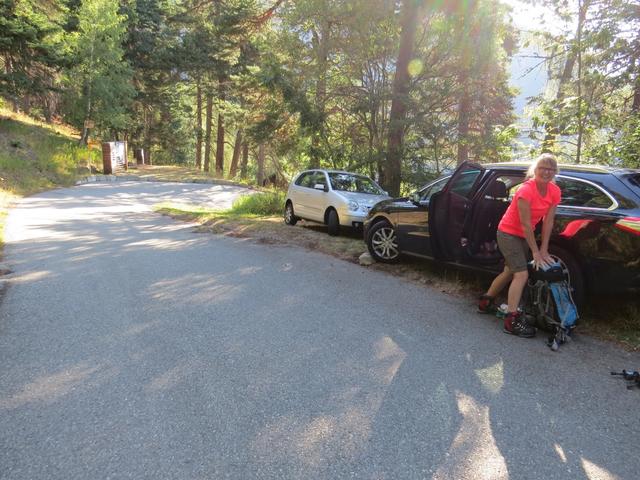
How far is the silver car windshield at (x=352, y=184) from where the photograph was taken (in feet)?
36.3

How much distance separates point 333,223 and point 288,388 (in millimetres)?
7254

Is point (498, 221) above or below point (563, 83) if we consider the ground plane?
below

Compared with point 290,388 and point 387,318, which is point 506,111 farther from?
point 290,388

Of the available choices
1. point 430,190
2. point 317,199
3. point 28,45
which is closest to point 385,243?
point 430,190

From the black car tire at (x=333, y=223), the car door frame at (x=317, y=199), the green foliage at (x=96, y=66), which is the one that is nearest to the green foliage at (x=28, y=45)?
the green foliage at (x=96, y=66)

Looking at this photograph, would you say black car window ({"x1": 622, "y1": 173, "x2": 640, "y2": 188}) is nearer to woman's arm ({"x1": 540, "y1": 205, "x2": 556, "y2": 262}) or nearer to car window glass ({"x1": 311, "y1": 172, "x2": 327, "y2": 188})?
woman's arm ({"x1": 540, "y1": 205, "x2": 556, "y2": 262})

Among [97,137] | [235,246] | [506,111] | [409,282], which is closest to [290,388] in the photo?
[409,282]

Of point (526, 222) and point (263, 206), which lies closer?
point (526, 222)

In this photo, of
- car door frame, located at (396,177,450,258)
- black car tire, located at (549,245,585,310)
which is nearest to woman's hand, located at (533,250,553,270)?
black car tire, located at (549,245,585,310)

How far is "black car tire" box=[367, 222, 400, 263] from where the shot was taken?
7.38 metres

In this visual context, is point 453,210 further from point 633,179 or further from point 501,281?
point 633,179

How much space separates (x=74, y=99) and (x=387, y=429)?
1148 inches

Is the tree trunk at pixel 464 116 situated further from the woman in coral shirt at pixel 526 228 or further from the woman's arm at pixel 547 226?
the woman's arm at pixel 547 226

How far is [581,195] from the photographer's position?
470 centimetres
